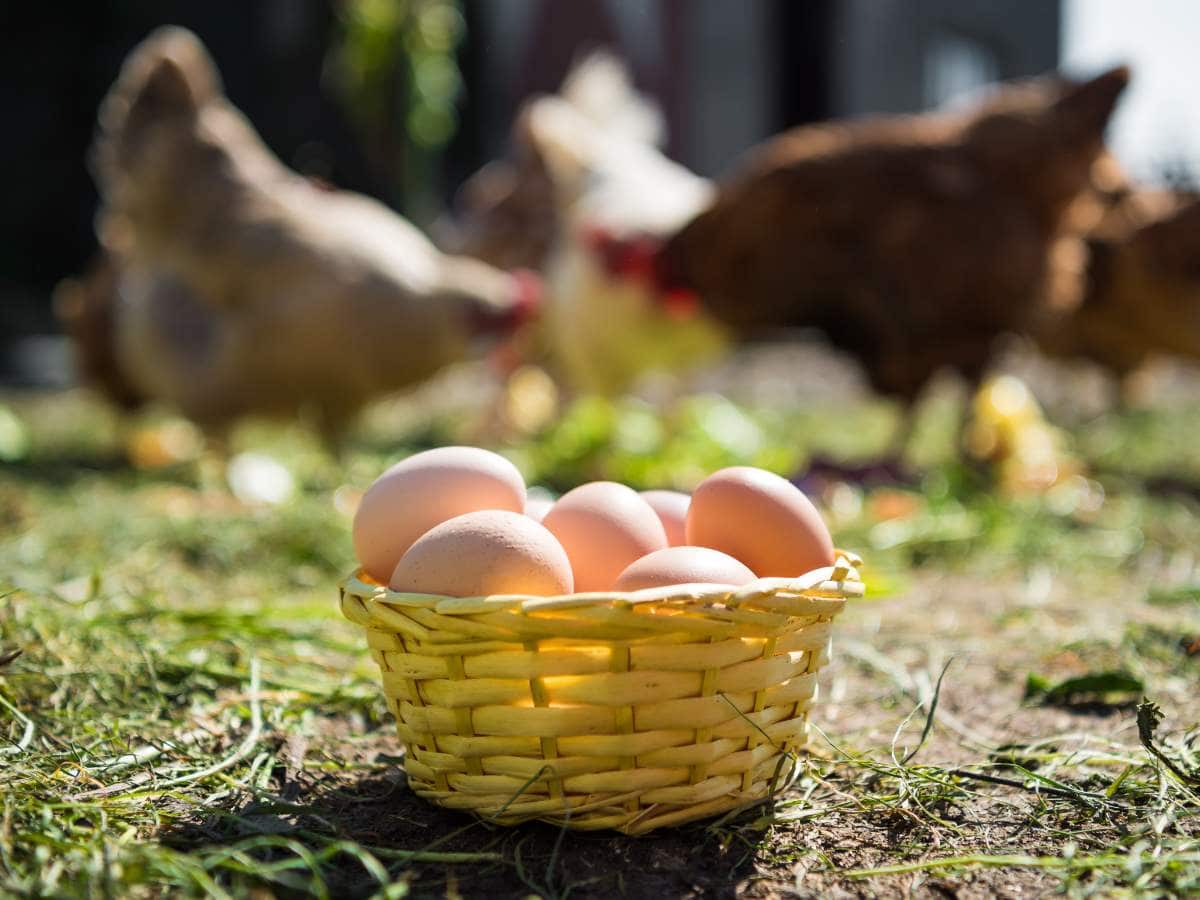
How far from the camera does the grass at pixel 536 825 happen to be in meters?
1.21

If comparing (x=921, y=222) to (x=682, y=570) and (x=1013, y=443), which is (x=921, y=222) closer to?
(x=1013, y=443)

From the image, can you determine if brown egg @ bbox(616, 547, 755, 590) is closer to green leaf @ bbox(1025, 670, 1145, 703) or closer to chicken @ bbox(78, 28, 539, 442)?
green leaf @ bbox(1025, 670, 1145, 703)

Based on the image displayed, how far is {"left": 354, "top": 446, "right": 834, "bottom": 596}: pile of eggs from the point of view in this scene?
1.34m

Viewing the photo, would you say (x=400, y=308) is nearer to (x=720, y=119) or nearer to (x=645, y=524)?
(x=645, y=524)

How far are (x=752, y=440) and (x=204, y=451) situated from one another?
2476 mm

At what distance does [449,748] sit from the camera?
1328 millimetres

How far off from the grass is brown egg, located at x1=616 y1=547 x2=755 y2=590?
0.30m

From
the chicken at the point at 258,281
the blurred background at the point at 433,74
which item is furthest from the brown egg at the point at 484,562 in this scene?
the blurred background at the point at 433,74

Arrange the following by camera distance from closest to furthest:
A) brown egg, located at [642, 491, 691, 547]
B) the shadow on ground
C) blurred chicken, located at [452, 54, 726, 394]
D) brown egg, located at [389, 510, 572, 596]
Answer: the shadow on ground
brown egg, located at [389, 510, 572, 596]
brown egg, located at [642, 491, 691, 547]
blurred chicken, located at [452, 54, 726, 394]

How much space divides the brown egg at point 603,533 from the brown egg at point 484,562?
9 cm

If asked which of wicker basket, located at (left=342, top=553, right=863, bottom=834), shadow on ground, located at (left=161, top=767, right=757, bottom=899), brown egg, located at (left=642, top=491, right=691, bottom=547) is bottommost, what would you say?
shadow on ground, located at (left=161, top=767, right=757, bottom=899)

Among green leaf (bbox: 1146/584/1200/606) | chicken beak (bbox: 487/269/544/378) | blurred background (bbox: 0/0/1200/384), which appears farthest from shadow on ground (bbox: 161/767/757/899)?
blurred background (bbox: 0/0/1200/384)

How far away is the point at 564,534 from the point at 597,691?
30 cm

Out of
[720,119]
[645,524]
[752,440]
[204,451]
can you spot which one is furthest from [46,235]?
[645,524]
